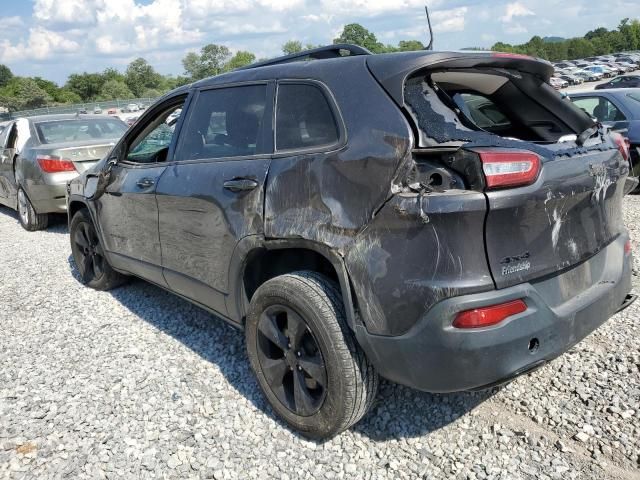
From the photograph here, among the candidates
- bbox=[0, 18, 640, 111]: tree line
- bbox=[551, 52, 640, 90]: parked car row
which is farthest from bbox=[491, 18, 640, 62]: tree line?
bbox=[551, 52, 640, 90]: parked car row

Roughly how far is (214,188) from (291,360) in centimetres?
107

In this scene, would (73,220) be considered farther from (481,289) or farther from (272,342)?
(481,289)

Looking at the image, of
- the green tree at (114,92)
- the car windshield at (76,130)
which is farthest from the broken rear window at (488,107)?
the green tree at (114,92)

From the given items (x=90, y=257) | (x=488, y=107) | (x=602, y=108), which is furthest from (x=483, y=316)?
(x=602, y=108)

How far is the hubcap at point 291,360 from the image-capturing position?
271cm

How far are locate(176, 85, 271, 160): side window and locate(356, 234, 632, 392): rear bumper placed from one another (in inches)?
51.9

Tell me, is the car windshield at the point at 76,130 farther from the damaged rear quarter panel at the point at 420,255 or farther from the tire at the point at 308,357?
the damaged rear quarter panel at the point at 420,255

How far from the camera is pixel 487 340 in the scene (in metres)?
2.18

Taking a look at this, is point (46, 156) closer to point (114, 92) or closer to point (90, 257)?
point (90, 257)

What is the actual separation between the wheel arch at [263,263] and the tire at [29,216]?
19.8 feet

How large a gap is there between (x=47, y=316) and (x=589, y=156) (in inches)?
167

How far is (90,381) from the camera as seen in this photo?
353 cm

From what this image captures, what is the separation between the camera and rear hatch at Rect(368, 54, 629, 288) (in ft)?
7.17

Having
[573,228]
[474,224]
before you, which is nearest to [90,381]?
[474,224]
